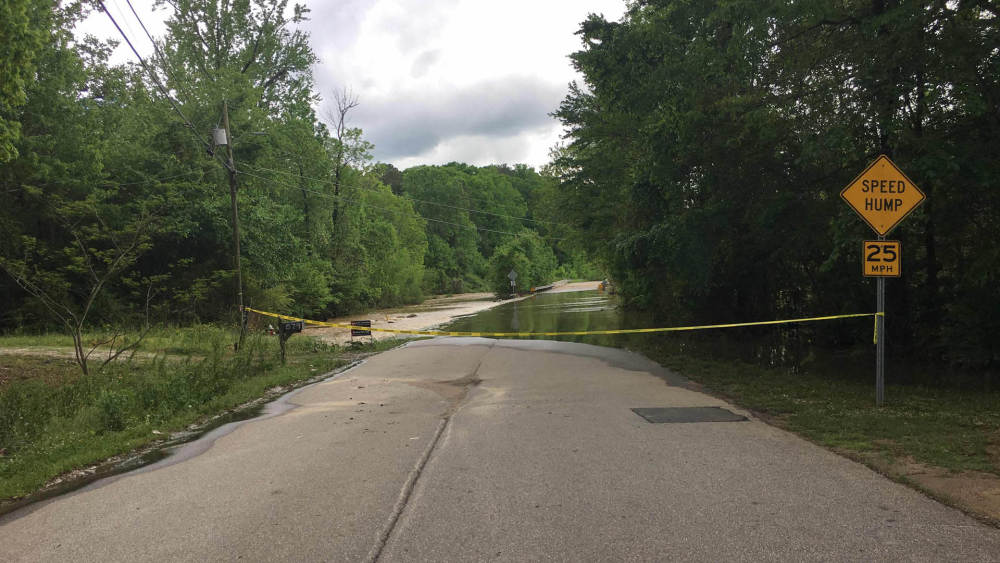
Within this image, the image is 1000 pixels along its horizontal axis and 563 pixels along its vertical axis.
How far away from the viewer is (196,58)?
3591 centimetres

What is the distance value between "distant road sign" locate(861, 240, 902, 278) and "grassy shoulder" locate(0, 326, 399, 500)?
9971 millimetres

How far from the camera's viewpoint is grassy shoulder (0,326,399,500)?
271 inches

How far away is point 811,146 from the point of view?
11.6 metres

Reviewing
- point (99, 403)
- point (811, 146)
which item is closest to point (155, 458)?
point (99, 403)

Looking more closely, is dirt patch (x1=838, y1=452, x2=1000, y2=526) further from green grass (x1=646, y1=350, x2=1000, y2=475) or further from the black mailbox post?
the black mailbox post

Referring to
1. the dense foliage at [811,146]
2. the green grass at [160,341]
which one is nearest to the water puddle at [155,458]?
the green grass at [160,341]

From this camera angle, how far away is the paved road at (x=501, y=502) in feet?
12.9

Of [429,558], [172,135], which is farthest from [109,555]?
[172,135]

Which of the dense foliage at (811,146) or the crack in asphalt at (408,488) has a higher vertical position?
the dense foliage at (811,146)

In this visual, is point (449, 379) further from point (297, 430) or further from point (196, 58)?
point (196, 58)

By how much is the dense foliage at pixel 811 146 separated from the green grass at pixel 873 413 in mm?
2521

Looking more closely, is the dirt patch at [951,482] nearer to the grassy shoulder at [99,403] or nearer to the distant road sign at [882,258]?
the distant road sign at [882,258]

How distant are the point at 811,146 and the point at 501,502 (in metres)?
9.90

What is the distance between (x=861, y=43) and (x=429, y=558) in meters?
12.8
